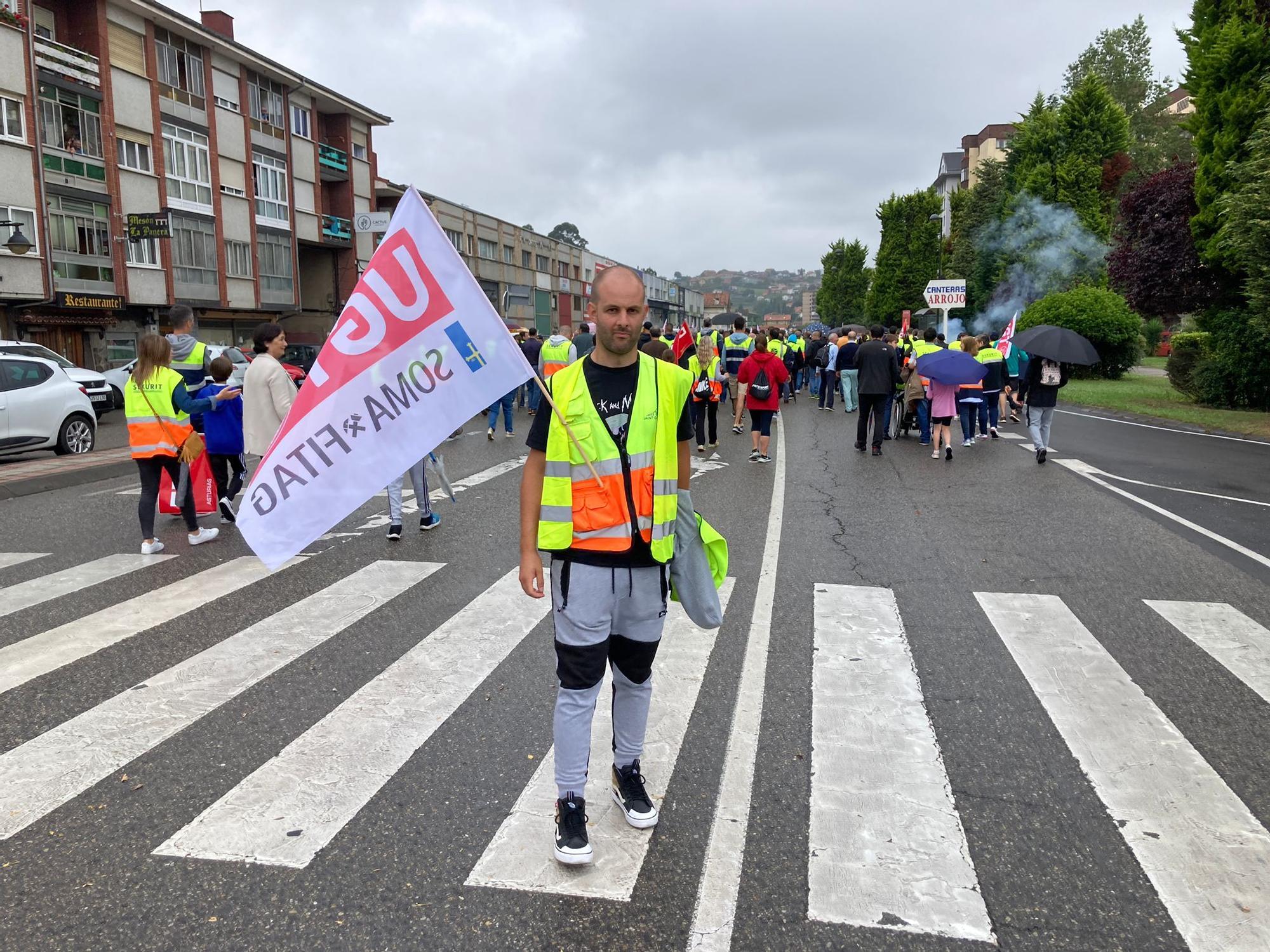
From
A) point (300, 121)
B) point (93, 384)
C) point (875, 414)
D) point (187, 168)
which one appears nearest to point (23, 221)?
point (187, 168)

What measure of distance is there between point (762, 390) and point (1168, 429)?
9642 millimetres

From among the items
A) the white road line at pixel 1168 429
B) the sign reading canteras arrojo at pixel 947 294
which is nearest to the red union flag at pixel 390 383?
the white road line at pixel 1168 429

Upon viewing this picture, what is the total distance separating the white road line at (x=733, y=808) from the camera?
2.84 metres

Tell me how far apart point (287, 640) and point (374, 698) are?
115 centimetres

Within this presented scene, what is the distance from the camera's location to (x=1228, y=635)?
219 inches

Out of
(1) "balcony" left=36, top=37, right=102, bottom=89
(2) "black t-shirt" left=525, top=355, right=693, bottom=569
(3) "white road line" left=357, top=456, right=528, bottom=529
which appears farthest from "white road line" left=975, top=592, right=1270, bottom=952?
(1) "balcony" left=36, top=37, right=102, bottom=89

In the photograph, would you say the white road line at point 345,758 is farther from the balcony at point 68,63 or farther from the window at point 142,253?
the window at point 142,253

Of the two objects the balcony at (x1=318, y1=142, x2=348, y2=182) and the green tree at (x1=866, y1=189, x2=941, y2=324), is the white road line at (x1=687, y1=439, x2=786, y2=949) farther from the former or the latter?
the green tree at (x1=866, y1=189, x2=941, y2=324)

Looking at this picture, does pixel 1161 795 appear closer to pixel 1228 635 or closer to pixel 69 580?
pixel 1228 635

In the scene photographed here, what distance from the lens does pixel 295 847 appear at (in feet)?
10.6

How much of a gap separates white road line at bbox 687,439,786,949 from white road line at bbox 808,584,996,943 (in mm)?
246

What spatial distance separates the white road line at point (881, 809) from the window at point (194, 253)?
35.5 metres

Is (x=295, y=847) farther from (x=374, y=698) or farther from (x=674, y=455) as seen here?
(x=674, y=455)

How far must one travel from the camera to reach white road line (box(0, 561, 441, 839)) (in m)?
3.67
